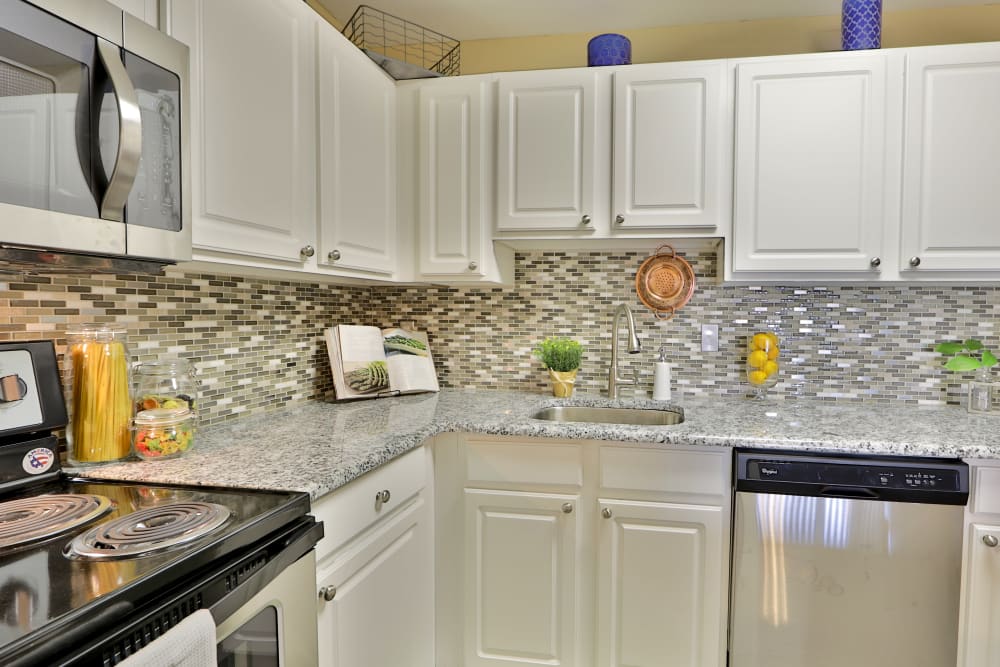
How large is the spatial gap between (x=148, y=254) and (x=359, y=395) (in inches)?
49.3

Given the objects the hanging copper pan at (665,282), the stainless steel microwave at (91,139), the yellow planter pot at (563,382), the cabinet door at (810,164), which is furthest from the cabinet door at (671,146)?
the stainless steel microwave at (91,139)

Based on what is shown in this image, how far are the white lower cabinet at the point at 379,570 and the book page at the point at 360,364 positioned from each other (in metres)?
0.56

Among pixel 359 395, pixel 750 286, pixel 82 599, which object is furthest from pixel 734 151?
pixel 82 599

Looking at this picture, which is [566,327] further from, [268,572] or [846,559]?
[268,572]

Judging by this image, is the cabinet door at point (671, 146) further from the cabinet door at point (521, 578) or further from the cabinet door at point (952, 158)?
the cabinet door at point (521, 578)

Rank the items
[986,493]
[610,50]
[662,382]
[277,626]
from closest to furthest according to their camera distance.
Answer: [277,626] < [986,493] < [610,50] < [662,382]

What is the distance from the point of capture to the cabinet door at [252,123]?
1359 millimetres

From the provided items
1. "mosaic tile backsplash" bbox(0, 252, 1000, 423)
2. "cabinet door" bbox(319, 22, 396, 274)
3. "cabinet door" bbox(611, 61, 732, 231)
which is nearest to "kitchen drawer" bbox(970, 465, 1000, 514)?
"mosaic tile backsplash" bbox(0, 252, 1000, 423)

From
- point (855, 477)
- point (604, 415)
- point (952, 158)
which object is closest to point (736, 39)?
point (952, 158)

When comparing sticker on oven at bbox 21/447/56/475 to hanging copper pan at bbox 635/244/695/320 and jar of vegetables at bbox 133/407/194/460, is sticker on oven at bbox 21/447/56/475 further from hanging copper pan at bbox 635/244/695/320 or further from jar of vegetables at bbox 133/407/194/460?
hanging copper pan at bbox 635/244/695/320

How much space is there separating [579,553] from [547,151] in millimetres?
1405

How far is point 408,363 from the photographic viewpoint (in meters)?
2.52

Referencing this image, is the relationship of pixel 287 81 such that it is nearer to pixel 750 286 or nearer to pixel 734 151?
pixel 734 151

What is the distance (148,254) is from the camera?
3.82 ft
